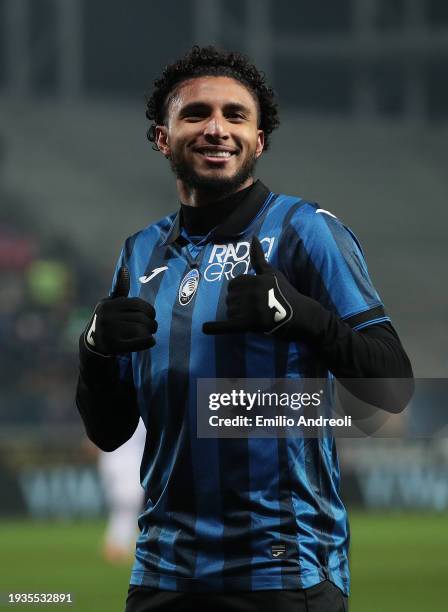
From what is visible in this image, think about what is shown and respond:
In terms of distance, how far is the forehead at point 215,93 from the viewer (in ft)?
8.19

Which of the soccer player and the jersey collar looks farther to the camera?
the jersey collar

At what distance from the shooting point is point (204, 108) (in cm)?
250

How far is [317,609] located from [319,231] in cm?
67

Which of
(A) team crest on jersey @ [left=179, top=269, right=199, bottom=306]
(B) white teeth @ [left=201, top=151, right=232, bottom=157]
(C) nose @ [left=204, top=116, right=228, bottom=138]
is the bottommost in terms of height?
(A) team crest on jersey @ [left=179, top=269, right=199, bottom=306]

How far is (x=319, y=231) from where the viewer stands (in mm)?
2350

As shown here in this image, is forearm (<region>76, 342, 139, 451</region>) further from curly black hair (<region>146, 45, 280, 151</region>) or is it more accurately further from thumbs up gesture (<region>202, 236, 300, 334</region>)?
curly black hair (<region>146, 45, 280, 151</region>)

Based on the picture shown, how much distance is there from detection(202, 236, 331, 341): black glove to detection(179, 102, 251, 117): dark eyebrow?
1.28ft

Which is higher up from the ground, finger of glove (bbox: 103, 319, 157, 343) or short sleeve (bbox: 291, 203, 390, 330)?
short sleeve (bbox: 291, 203, 390, 330)

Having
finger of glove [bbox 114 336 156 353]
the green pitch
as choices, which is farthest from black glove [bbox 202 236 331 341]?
the green pitch

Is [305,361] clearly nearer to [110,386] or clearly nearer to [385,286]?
[110,386]

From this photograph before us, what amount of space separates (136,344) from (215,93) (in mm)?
534

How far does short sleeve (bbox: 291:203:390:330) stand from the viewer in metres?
2.32

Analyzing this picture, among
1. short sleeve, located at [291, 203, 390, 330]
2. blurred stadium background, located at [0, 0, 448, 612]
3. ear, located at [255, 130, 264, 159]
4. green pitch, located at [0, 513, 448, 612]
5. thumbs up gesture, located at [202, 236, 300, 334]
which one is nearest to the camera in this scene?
thumbs up gesture, located at [202, 236, 300, 334]

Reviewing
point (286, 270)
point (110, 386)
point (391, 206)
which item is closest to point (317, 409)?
point (286, 270)
